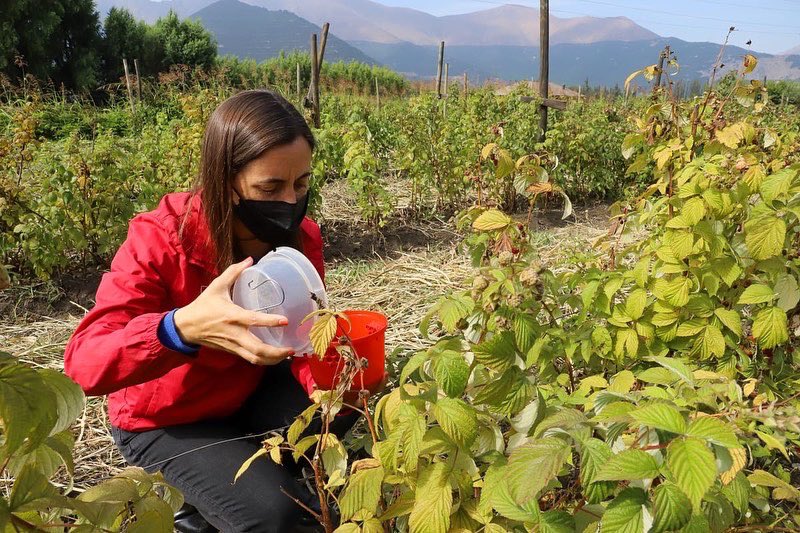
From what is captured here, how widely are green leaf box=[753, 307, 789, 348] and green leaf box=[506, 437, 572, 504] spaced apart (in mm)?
1171

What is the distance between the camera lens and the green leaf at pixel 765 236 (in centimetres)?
146

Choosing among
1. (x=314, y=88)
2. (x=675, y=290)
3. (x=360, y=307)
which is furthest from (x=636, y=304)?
(x=314, y=88)

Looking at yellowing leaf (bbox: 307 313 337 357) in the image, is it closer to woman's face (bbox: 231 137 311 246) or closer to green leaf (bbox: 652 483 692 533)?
green leaf (bbox: 652 483 692 533)

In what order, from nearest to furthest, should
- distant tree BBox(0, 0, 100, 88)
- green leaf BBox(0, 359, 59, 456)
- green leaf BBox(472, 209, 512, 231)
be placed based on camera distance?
green leaf BBox(0, 359, 59, 456), green leaf BBox(472, 209, 512, 231), distant tree BBox(0, 0, 100, 88)

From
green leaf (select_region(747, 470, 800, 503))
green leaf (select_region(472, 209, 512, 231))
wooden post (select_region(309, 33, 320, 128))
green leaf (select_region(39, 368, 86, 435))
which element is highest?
wooden post (select_region(309, 33, 320, 128))

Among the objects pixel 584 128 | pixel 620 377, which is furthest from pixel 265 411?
pixel 584 128

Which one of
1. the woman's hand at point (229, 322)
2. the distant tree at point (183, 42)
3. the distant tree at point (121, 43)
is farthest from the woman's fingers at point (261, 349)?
the distant tree at point (183, 42)

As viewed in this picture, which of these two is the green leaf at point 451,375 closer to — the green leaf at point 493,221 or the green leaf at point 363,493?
the green leaf at point 363,493

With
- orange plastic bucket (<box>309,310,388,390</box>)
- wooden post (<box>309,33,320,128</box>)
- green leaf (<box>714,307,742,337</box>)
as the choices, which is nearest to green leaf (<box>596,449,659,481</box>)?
orange plastic bucket (<box>309,310,388,390</box>)

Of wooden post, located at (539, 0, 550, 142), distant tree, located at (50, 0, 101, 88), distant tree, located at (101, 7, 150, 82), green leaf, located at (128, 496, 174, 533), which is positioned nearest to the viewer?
green leaf, located at (128, 496, 174, 533)

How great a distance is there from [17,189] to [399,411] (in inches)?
152

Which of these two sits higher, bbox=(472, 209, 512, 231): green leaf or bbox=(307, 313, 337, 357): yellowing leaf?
bbox=(472, 209, 512, 231): green leaf

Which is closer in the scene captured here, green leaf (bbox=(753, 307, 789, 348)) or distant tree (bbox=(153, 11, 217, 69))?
green leaf (bbox=(753, 307, 789, 348))

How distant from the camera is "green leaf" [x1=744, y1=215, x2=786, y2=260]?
4.78 ft
